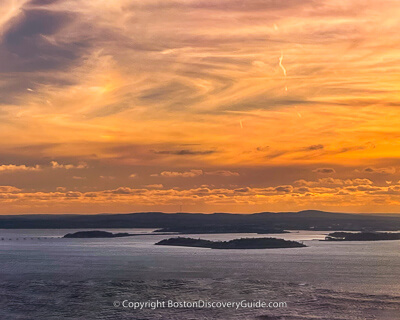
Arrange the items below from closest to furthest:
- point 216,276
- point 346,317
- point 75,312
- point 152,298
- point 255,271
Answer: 1. point 346,317
2. point 75,312
3. point 152,298
4. point 216,276
5. point 255,271

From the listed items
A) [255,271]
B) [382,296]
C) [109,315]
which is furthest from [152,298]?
[255,271]

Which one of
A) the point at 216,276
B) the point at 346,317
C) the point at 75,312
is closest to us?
the point at 346,317

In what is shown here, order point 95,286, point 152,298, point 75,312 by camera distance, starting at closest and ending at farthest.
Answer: point 75,312 → point 152,298 → point 95,286

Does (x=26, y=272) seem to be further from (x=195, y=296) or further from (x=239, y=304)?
(x=239, y=304)

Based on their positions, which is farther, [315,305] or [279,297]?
[279,297]

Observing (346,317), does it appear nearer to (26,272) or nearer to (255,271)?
(255,271)

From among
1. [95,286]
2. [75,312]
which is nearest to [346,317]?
[75,312]

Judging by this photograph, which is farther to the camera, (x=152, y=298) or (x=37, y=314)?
(x=152, y=298)

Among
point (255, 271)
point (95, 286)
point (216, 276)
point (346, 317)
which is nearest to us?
point (346, 317)
